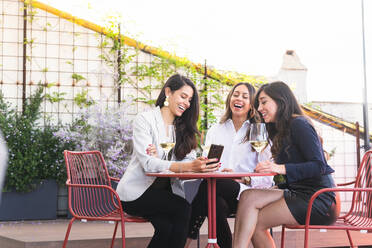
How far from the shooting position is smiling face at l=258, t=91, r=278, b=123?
269 cm

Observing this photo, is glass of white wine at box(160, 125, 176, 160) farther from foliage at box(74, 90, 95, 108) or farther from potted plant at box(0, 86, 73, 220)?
foliage at box(74, 90, 95, 108)

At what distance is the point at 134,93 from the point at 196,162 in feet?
10.9

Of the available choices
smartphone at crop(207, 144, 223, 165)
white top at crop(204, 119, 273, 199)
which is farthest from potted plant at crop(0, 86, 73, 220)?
smartphone at crop(207, 144, 223, 165)

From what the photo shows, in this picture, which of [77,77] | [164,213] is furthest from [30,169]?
[164,213]

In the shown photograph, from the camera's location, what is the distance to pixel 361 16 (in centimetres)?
562

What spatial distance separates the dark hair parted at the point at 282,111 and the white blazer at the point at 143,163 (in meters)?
0.63

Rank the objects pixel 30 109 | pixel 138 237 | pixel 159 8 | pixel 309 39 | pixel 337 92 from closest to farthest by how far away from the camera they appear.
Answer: pixel 138 237 → pixel 30 109 → pixel 159 8 → pixel 337 92 → pixel 309 39

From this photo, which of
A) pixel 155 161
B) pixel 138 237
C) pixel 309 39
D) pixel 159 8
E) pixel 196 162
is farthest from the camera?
pixel 309 39

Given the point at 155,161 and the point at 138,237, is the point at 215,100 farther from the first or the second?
the point at 155,161

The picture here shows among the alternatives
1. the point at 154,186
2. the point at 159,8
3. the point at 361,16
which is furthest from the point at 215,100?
the point at 154,186

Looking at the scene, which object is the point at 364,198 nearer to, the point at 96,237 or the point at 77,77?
the point at 96,237

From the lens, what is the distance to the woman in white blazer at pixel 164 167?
2.61 m

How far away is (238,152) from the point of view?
10.6 feet

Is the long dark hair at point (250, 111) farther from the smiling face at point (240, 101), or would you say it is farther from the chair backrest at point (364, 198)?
the chair backrest at point (364, 198)
